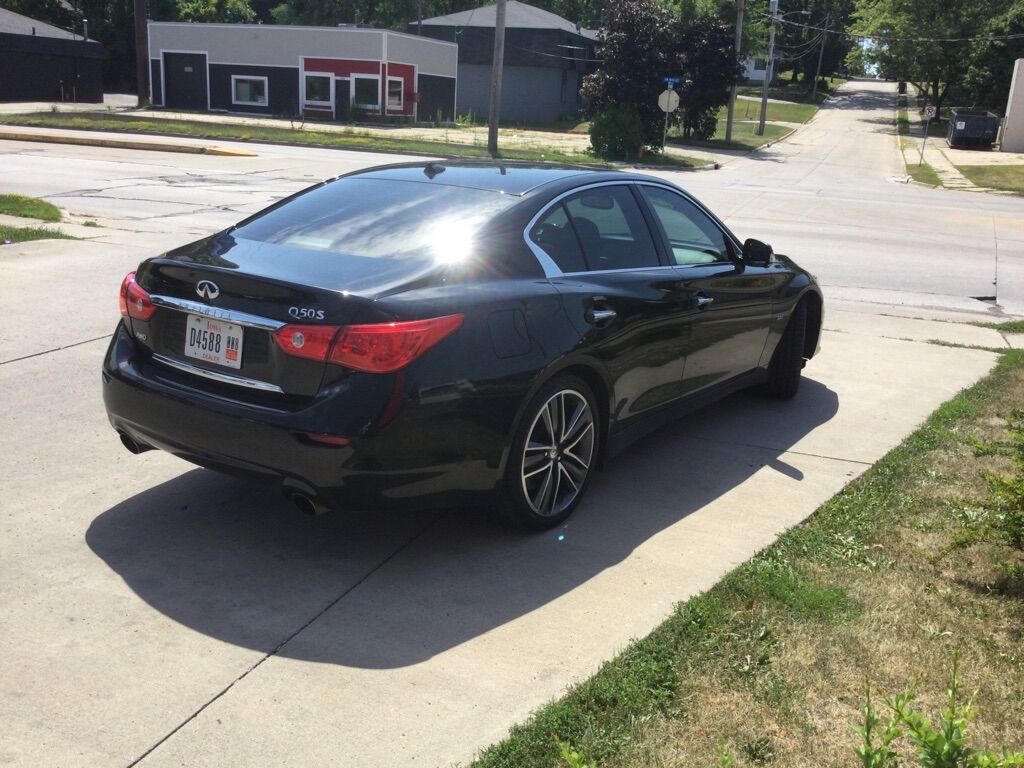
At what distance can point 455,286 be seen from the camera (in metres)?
4.35

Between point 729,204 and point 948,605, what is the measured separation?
61.1ft

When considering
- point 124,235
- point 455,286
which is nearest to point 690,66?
point 124,235

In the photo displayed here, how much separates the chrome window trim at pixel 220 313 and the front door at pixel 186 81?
53866mm

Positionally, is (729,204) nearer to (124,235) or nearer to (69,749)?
(124,235)

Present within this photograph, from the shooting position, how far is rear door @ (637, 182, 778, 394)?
578cm

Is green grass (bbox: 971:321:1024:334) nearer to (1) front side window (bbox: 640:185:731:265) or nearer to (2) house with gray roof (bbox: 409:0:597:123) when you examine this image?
(1) front side window (bbox: 640:185:731:265)

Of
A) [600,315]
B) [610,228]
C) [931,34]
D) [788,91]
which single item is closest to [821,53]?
[788,91]

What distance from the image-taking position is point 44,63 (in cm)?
5578

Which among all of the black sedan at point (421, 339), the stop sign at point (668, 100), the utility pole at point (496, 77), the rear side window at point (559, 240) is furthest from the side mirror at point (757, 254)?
the stop sign at point (668, 100)

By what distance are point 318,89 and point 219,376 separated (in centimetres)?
5106

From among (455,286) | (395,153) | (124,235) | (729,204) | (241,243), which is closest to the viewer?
(455,286)

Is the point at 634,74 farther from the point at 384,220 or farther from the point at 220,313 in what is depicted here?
the point at 220,313

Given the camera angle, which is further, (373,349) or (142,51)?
(142,51)

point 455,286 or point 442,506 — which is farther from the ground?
point 455,286
